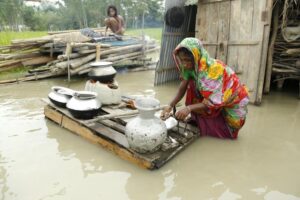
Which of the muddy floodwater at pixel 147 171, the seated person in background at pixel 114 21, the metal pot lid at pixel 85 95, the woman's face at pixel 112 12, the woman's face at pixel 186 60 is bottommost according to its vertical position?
the muddy floodwater at pixel 147 171

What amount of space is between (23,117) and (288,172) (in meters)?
3.68

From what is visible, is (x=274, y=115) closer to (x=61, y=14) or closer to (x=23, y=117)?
(x=23, y=117)

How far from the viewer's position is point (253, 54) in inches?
196

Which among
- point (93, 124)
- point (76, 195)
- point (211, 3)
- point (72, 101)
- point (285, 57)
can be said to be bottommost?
point (76, 195)

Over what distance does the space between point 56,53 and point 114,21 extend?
2.27 m

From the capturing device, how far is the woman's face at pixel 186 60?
2.98 m

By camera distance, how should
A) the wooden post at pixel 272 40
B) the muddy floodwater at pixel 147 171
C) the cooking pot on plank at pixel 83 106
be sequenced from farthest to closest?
1. the wooden post at pixel 272 40
2. the cooking pot on plank at pixel 83 106
3. the muddy floodwater at pixel 147 171

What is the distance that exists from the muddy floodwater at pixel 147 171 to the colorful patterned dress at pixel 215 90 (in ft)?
0.91

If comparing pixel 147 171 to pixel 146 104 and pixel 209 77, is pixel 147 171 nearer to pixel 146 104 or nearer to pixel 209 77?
pixel 146 104

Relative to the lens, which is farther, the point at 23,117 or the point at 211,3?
the point at 211,3

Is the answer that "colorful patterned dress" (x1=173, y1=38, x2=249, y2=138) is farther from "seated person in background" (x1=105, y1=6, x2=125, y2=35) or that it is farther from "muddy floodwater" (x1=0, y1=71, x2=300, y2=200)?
"seated person in background" (x1=105, y1=6, x2=125, y2=35)

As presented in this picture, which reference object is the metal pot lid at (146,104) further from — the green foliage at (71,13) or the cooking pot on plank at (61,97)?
the green foliage at (71,13)

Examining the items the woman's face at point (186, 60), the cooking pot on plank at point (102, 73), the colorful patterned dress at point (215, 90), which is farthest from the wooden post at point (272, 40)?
the cooking pot on plank at point (102, 73)

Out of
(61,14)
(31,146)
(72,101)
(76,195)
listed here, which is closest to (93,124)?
(72,101)
